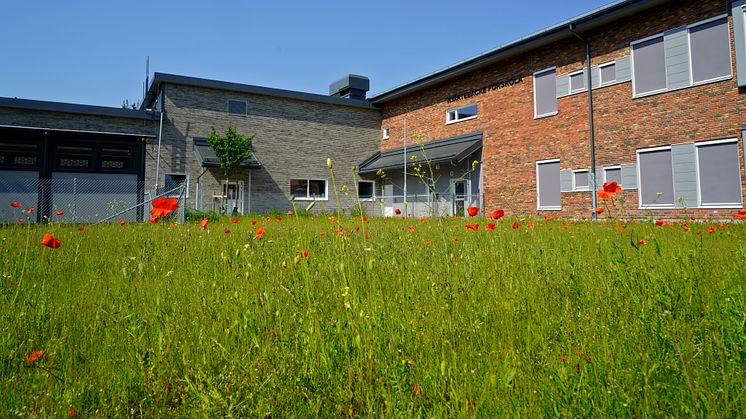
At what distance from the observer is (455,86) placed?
1847 centimetres

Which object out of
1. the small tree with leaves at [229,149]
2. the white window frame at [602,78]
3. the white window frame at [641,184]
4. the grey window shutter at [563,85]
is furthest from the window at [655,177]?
the small tree with leaves at [229,149]

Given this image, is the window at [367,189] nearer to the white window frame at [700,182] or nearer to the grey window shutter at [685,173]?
the grey window shutter at [685,173]

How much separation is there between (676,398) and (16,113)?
807 inches

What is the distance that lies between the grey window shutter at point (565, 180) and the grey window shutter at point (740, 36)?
4826 mm

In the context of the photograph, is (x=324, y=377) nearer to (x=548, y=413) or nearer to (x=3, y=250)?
(x=548, y=413)

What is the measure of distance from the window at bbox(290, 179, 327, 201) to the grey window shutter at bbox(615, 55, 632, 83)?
13327mm

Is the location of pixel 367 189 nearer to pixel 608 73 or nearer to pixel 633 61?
pixel 608 73

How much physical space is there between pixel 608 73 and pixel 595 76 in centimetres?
39

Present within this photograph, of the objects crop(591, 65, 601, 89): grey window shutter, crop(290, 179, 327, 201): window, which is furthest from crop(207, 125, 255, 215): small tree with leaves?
crop(591, 65, 601, 89): grey window shutter

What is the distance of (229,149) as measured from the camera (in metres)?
16.9

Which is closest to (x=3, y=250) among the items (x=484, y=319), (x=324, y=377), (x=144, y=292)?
(x=144, y=292)

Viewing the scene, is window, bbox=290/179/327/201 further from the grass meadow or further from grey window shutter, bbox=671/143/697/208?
the grass meadow

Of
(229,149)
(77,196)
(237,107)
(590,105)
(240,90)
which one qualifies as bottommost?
(77,196)

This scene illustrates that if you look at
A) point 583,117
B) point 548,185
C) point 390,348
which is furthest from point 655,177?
point 390,348
